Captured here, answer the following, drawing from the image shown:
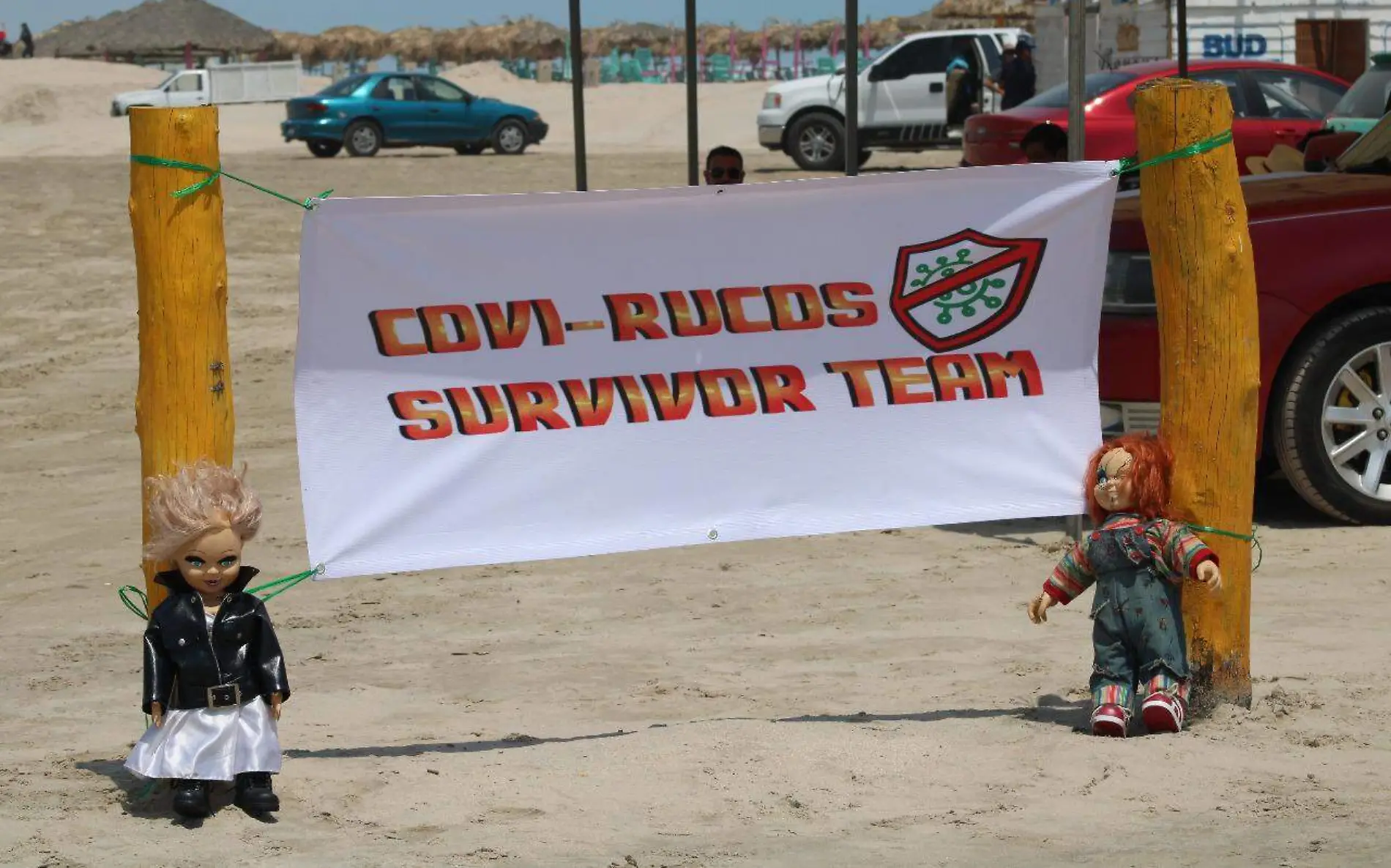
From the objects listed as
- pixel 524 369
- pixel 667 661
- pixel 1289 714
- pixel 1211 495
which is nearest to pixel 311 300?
pixel 524 369

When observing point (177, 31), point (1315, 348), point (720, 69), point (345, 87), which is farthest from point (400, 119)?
point (177, 31)

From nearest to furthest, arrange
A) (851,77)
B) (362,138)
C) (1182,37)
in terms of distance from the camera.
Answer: (851,77) < (1182,37) < (362,138)

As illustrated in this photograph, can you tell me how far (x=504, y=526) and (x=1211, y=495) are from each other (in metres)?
1.93

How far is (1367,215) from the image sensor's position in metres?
7.59

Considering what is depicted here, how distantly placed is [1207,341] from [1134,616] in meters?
0.77

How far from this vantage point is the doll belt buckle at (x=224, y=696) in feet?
15.0

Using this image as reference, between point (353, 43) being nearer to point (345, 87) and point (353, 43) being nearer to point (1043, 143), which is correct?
point (345, 87)

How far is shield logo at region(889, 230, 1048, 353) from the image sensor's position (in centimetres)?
529

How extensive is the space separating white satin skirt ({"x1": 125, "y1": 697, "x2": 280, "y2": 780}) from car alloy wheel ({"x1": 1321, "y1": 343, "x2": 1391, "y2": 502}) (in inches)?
183

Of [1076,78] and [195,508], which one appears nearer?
[195,508]

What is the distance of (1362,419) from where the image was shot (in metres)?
7.50

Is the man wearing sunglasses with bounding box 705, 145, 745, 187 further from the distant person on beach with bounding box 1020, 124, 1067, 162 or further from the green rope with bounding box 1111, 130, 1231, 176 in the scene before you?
the green rope with bounding box 1111, 130, 1231, 176

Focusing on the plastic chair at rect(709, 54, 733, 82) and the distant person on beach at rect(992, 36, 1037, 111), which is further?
the plastic chair at rect(709, 54, 733, 82)

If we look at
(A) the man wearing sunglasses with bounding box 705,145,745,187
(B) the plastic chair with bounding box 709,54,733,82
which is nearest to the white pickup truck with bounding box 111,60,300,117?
(B) the plastic chair with bounding box 709,54,733,82
